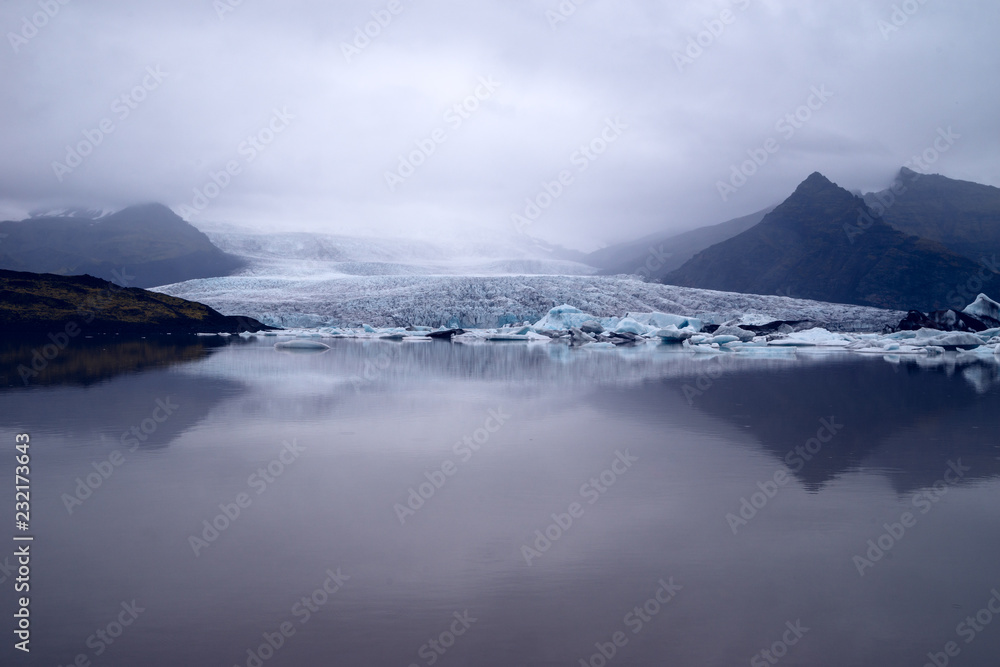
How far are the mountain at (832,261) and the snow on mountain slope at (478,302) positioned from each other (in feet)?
52.9

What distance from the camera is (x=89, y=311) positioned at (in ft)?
96.2

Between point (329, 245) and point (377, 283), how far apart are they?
21709 mm

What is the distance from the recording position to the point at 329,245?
61719 millimetres

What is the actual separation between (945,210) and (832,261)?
19.2 meters

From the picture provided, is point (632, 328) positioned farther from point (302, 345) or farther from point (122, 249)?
point (122, 249)

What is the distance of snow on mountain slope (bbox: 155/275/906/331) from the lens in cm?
3519

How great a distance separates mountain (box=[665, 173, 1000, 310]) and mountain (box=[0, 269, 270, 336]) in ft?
141

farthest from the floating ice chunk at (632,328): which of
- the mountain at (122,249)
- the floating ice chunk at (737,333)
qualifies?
the mountain at (122,249)

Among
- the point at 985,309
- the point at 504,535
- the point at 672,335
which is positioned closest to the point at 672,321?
the point at 672,335

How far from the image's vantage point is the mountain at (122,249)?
61.7m

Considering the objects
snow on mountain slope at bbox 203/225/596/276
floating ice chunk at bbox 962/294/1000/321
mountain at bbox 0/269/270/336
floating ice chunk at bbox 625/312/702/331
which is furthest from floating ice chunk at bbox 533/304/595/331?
snow on mountain slope at bbox 203/225/596/276

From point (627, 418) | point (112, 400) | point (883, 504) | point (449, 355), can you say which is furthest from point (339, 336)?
point (883, 504)

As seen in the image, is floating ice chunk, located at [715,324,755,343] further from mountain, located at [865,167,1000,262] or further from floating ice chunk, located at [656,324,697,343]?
mountain, located at [865,167,1000,262]

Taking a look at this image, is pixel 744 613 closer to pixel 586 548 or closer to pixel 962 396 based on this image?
pixel 586 548
